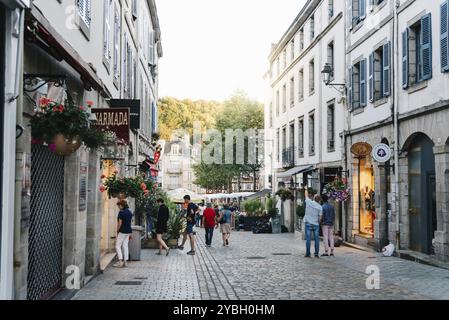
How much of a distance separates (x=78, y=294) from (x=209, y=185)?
48.6 m

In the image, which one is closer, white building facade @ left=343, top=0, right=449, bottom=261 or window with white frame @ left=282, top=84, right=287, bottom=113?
white building facade @ left=343, top=0, right=449, bottom=261

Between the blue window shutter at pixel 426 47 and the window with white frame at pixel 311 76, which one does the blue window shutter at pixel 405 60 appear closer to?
the blue window shutter at pixel 426 47

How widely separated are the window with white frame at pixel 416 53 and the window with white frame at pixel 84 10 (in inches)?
345

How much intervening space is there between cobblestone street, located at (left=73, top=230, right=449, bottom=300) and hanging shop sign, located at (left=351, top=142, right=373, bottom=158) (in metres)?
4.32

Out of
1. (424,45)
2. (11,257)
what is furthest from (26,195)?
(424,45)

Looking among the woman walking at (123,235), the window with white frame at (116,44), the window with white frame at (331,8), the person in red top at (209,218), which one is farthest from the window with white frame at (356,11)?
the woman walking at (123,235)

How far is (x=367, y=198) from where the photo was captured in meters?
21.1

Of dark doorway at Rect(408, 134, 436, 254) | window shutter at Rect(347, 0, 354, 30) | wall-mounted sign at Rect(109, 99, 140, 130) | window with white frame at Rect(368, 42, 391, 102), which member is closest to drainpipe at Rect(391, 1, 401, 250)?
dark doorway at Rect(408, 134, 436, 254)

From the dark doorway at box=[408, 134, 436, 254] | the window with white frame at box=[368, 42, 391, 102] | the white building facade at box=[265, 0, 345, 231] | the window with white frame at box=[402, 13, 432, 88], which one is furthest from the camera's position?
the white building facade at box=[265, 0, 345, 231]

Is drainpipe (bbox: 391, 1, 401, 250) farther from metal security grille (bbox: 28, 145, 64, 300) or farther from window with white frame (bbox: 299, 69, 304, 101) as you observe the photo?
window with white frame (bbox: 299, 69, 304, 101)

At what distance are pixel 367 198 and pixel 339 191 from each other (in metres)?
1.05

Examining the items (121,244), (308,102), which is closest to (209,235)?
(121,244)

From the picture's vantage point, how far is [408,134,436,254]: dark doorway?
16094 mm

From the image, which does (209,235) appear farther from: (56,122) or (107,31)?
(56,122)
